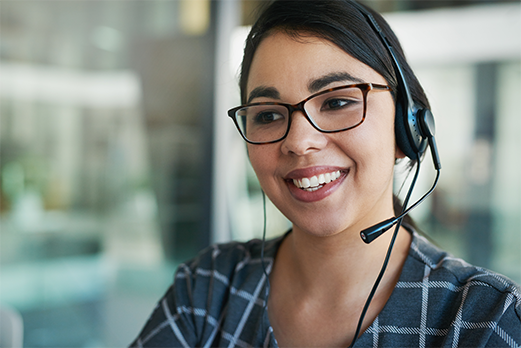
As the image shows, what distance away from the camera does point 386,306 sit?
0.79m

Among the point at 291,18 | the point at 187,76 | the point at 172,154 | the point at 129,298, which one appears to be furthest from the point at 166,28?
the point at 291,18

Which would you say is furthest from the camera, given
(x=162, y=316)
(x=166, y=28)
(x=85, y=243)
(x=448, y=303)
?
(x=166, y=28)

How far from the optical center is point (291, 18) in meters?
0.85

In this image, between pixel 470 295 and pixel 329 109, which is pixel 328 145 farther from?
pixel 470 295

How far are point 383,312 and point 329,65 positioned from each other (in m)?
0.49

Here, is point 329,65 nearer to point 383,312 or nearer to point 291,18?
point 291,18

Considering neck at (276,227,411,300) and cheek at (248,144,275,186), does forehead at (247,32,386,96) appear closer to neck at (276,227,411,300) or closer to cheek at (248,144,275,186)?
cheek at (248,144,275,186)

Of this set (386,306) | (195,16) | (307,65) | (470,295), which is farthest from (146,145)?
(470,295)

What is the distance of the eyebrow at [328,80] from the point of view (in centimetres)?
80

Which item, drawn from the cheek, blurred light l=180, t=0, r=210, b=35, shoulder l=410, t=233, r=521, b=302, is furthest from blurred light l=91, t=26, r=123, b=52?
shoulder l=410, t=233, r=521, b=302

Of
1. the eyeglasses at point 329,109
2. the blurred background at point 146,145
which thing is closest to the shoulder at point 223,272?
the eyeglasses at point 329,109

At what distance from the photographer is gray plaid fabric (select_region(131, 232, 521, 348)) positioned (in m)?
0.70

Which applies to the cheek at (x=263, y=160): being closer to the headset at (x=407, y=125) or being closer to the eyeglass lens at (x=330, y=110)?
the eyeglass lens at (x=330, y=110)

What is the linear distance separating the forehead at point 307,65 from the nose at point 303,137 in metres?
0.06
